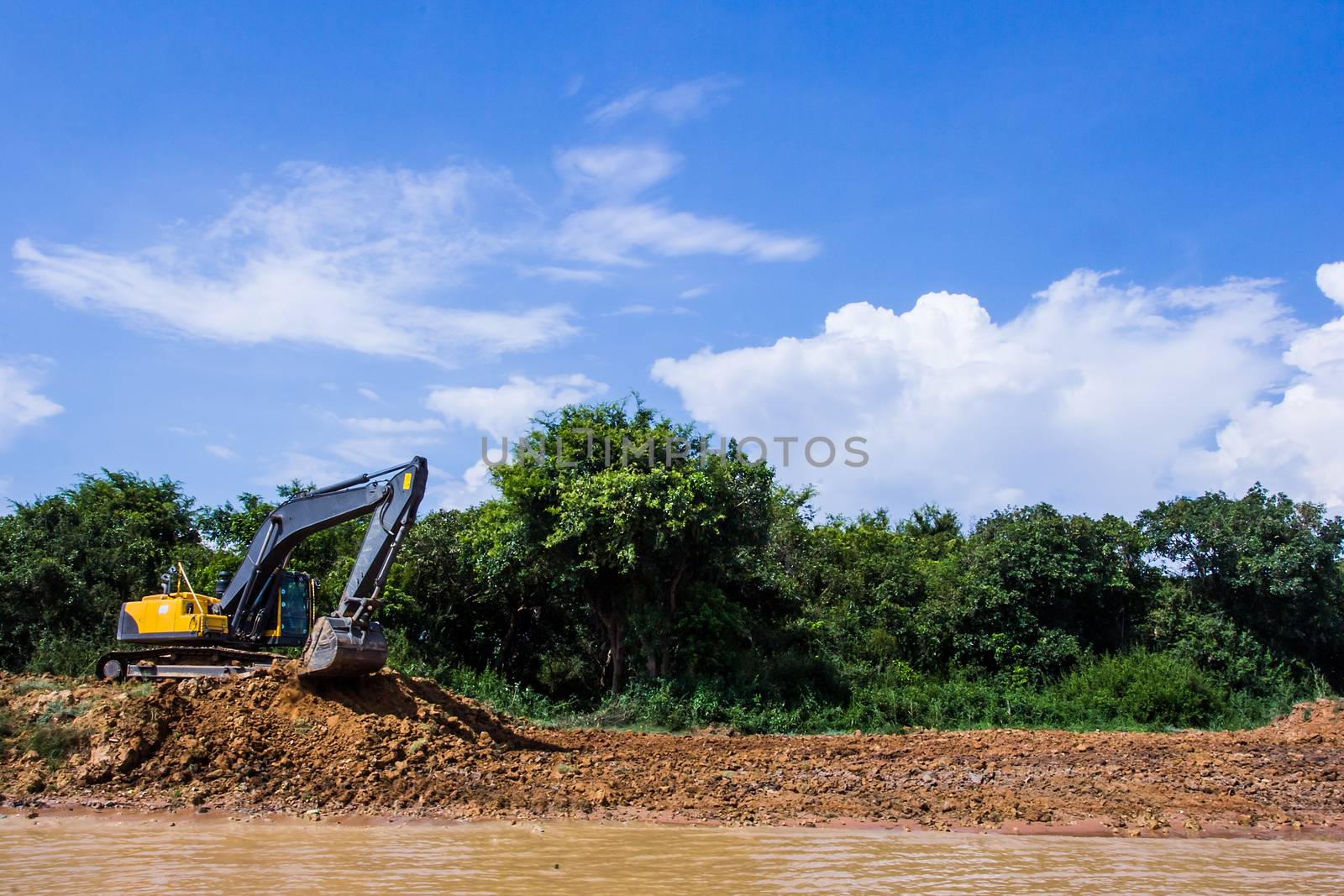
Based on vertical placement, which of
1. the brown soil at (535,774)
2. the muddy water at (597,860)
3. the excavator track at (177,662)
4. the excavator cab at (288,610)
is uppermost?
the excavator cab at (288,610)

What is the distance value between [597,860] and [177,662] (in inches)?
393

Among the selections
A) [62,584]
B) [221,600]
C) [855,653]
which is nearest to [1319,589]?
[855,653]

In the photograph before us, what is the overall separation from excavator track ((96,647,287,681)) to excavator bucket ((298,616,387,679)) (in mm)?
1549

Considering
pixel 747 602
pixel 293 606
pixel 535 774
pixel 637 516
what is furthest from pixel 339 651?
pixel 747 602

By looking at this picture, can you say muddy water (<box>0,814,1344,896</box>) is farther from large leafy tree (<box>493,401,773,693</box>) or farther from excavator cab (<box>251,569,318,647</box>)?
large leafy tree (<box>493,401,773,693</box>)

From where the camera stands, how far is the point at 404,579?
24.9 metres

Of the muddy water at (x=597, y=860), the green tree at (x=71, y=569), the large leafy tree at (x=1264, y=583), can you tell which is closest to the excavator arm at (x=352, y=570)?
the muddy water at (x=597, y=860)

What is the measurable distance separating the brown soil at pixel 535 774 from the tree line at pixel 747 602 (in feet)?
21.0

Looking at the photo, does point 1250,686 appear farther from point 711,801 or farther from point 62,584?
point 62,584

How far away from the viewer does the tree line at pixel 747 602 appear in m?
22.0

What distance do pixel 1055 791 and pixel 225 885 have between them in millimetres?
9609

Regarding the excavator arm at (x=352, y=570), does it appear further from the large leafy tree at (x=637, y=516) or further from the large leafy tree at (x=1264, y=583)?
the large leafy tree at (x=1264, y=583)

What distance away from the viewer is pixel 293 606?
16797 millimetres

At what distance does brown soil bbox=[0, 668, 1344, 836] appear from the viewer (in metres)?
11.8
